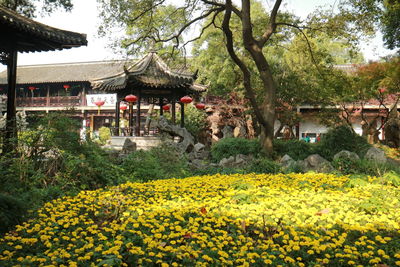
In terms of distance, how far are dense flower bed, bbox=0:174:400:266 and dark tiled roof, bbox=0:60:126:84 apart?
2117 cm

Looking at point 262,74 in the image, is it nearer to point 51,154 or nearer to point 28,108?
point 51,154

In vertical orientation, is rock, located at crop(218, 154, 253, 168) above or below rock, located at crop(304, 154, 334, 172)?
below

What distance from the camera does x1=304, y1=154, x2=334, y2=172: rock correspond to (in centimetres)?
805

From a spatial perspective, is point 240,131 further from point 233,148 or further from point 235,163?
point 235,163

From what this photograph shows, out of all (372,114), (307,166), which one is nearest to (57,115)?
(307,166)

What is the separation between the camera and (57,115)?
20.3ft

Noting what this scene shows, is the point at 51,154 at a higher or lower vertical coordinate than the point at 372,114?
lower

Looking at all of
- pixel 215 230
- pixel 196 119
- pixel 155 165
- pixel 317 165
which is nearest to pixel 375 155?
pixel 317 165

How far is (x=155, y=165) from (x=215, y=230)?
4.20 m

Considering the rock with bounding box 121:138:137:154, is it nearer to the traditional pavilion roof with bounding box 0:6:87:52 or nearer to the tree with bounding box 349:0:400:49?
the traditional pavilion roof with bounding box 0:6:87:52

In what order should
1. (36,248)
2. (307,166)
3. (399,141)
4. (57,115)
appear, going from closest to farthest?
(36,248) < (57,115) < (307,166) < (399,141)

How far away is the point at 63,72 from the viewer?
89.4 ft

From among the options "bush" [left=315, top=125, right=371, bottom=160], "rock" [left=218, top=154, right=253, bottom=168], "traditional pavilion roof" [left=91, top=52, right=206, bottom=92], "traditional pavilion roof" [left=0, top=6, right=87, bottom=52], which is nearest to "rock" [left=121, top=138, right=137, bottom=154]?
"rock" [left=218, top=154, right=253, bottom=168]

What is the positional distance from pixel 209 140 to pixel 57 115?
15.9 m
